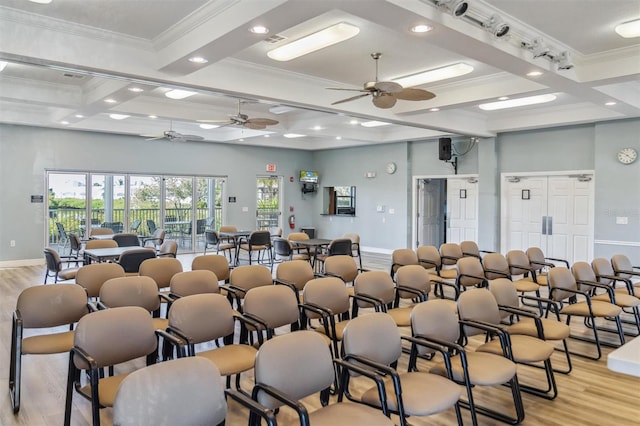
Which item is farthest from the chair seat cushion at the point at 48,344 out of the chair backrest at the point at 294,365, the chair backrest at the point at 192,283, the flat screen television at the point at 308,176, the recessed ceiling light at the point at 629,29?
the flat screen television at the point at 308,176

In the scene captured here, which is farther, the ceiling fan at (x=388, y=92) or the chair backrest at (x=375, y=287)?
the ceiling fan at (x=388, y=92)

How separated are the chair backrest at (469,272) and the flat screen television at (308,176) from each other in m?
8.62

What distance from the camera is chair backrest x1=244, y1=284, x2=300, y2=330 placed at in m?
3.48

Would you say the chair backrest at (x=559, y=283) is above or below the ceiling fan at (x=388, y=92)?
below

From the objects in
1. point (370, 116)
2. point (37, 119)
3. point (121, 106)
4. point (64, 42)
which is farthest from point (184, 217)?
point (64, 42)

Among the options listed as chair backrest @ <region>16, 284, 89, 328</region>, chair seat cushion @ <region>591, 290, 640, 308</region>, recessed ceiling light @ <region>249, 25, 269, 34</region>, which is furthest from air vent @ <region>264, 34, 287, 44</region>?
chair seat cushion @ <region>591, 290, 640, 308</region>

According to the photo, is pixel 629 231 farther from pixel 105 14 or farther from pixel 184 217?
pixel 184 217

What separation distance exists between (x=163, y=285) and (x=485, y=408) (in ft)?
11.5

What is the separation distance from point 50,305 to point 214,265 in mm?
2138

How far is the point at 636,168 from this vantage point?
25.0 feet

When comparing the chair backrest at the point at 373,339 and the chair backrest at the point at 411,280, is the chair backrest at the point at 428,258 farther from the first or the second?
the chair backrest at the point at 373,339

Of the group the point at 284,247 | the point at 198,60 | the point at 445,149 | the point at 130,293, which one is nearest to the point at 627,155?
the point at 445,149

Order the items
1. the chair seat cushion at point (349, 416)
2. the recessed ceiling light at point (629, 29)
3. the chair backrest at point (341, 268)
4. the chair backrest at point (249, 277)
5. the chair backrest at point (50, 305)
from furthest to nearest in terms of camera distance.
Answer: the chair backrest at point (341, 268) < the chair backrest at point (249, 277) < the recessed ceiling light at point (629, 29) < the chair backrest at point (50, 305) < the chair seat cushion at point (349, 416)

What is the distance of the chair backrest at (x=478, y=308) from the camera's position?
346 centimetres
